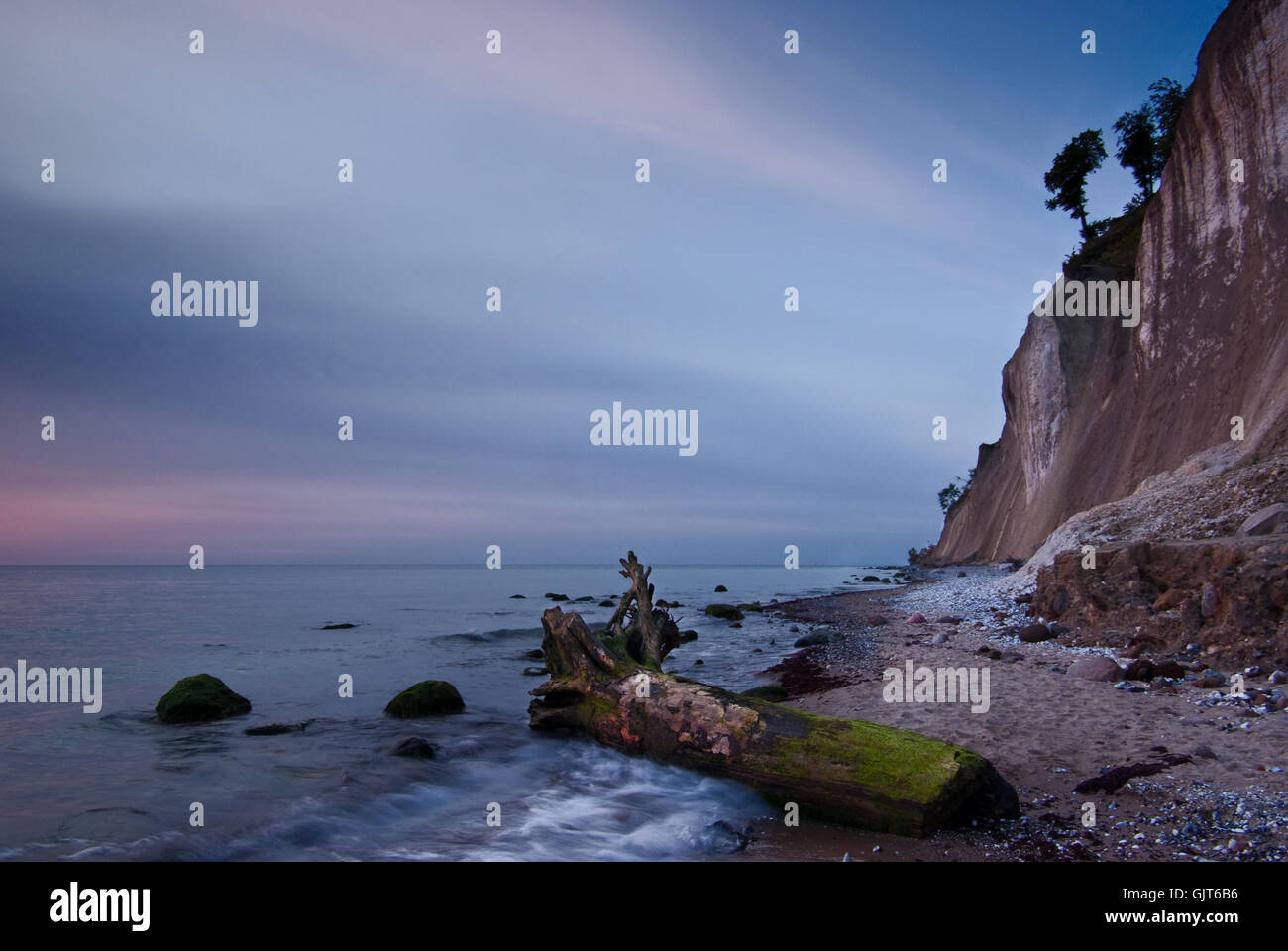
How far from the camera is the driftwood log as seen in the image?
595 centimetres

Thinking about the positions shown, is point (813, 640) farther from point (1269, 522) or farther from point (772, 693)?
point (1269, 522)

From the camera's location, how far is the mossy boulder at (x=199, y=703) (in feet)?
41.9

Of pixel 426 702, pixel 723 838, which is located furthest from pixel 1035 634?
pixel 426 702

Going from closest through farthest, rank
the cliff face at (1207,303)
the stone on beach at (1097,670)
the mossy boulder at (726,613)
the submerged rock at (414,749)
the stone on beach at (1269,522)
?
the stone on beach at (1097,670), the submerged rock at (414,749), the stone on beach at (1269,522), the cliff face at (1207,303), the mossy boulder at (726,613)

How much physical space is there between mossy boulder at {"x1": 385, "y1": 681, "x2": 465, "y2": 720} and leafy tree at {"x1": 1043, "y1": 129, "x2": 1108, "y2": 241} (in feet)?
171

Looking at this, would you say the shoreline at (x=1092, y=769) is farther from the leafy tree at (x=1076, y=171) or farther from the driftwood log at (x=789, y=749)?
the leafy tree at (x=1076, y=171)

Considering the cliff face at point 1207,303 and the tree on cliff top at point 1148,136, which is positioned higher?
the tree on cliff top at point 1148,136

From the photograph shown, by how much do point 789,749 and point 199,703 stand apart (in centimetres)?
1148

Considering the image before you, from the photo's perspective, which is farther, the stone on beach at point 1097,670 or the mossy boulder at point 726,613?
the mossy boulder at point 726,613

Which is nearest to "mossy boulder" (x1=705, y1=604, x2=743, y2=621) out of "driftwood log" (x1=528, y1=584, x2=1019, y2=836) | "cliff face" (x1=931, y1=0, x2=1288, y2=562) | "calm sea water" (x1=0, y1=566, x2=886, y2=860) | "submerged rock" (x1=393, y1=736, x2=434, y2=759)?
"calm sea water" (x1=0, y1=566, x2=886, y2=860)

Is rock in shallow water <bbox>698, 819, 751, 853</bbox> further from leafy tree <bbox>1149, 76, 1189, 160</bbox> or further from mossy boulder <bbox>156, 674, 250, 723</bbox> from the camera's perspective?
leafy tree <bbox>1149, 76, 1189, 160</bbox>

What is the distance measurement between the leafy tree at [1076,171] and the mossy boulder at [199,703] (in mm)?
54890

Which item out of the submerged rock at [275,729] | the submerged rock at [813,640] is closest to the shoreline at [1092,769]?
the submerged rock at [813,640]
